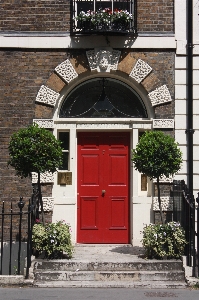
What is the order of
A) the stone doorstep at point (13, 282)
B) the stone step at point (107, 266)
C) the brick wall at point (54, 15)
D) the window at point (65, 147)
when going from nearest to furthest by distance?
the stone doorstep at point (13, 282) < the stone step at point (107, 266) < the brick wall at point (54, 15) < the window at point (65, 147)

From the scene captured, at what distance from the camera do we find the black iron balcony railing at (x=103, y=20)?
1248 cm

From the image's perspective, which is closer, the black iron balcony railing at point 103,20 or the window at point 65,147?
the black iron balcony railing at point 103,20

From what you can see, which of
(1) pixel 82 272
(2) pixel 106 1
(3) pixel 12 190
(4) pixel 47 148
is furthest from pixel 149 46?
(1) pixel 82 272

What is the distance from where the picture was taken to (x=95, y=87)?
1322cm

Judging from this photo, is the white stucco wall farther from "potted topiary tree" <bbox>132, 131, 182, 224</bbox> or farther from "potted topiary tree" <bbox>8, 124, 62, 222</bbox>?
"potted topiary tree" <bbox>8, 124, 62, 222</bbox>

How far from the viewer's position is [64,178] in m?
13.0

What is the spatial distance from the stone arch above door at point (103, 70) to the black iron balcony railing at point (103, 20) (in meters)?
0.50

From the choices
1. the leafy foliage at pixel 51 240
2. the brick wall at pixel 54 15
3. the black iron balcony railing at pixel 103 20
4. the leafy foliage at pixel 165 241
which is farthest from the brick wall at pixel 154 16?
the leafy foliage at pixel 51 240

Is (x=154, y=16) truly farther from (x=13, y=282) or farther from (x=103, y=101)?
(x=13, y=282)

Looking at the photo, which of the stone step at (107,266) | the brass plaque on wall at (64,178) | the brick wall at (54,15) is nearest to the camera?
the stone step at (107,266)

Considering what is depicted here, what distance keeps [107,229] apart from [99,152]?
1737 millimetres

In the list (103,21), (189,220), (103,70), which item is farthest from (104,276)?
(103,21)

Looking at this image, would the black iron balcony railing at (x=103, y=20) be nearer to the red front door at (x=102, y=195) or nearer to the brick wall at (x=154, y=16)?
the brick wall at (x=154, y=16)

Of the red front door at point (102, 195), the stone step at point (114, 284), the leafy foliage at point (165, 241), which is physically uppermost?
the red front door at point (102, 195)
